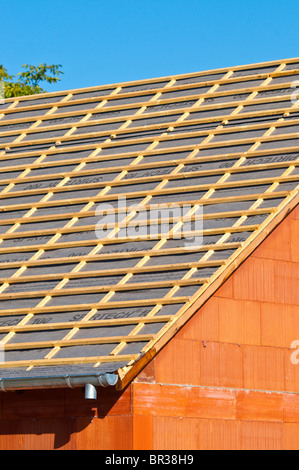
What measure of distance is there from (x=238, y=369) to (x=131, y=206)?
333 cm

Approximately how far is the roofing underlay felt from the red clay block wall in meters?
0.36

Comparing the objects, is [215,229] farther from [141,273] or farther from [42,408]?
[42,408]

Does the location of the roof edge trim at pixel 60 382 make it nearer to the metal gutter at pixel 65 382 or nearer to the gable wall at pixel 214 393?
the metal gutter at pixel 65 382

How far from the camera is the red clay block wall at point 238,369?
41.2 feet

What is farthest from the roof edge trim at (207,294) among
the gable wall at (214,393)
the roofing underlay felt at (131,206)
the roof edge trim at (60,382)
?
the roof edge trim at (60,382)

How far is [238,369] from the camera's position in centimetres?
1332

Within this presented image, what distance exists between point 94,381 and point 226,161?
5.23 m

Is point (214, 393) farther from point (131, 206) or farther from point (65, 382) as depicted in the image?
point (131, 206)

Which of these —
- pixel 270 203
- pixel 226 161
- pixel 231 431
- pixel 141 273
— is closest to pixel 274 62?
pixel 226 161

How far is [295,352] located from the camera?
13852 millimetres

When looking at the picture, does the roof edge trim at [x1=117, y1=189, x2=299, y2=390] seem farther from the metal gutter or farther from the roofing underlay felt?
the metal gutter

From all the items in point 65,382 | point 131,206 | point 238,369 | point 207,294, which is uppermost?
point 131,206

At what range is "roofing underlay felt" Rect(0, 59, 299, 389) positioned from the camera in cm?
1282

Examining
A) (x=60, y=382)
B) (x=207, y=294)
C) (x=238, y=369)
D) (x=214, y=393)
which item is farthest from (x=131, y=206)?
(x=60, y=382)
